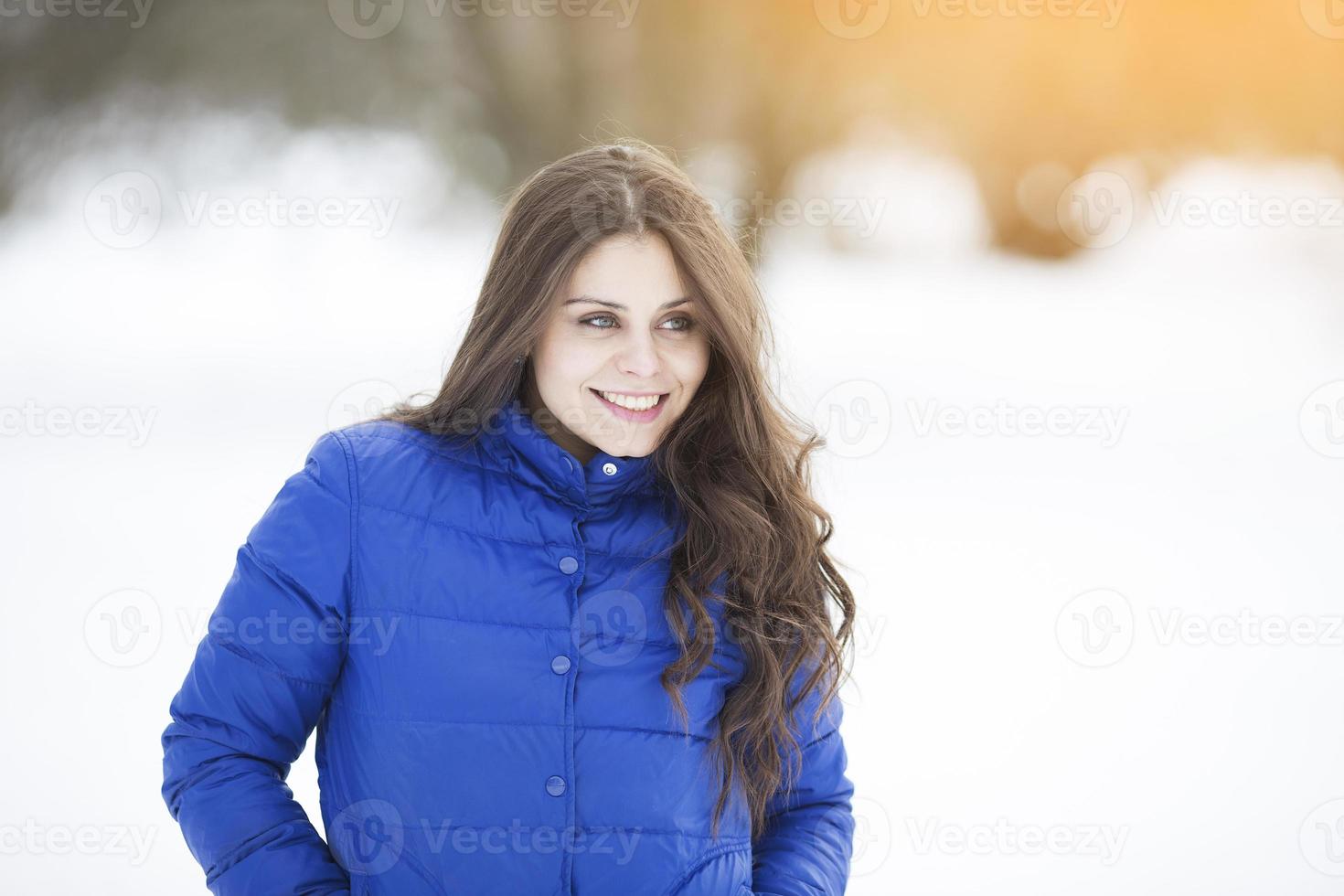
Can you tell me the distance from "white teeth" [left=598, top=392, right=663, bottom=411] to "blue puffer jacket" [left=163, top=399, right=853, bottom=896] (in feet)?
0.34

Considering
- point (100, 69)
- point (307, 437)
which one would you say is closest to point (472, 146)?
point (100, 69)

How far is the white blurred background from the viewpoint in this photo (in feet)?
9.25

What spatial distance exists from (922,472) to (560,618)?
4.41m

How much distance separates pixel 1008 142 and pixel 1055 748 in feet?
18.9

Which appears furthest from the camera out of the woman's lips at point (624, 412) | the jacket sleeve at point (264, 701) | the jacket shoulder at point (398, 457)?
the woman's lips at point (624, 412)

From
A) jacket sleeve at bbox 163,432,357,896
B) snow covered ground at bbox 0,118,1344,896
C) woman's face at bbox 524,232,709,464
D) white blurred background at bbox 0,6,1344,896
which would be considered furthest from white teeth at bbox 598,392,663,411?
snow covered ground at bbox 0,118,1344,896

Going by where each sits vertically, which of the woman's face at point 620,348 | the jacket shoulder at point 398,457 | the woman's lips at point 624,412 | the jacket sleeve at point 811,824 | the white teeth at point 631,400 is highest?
the woman's face at point 620,348

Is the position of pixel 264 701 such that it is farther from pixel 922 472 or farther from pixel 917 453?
pixel 917 453

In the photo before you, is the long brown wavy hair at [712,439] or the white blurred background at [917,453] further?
the white blurred background at [917,453]

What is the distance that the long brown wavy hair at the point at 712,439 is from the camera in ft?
4.60

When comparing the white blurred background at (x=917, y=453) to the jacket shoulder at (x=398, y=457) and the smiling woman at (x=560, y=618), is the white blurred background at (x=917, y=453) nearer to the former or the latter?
the smiling woman at (x=560, y=618)

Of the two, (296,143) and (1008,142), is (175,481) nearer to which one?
(296,143)

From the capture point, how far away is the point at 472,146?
7.31 metres

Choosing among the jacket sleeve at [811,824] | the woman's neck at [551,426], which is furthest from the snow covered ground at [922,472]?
the jacket sleeve at [811,824]
